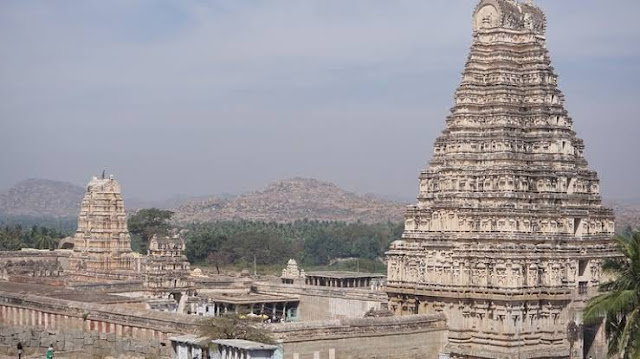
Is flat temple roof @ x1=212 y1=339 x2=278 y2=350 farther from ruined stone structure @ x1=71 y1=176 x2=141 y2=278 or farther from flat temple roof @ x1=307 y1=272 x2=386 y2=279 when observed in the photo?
ruined stone structure @ x1=71 y1=176 x2=141 y2=278

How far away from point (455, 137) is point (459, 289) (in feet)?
18.7

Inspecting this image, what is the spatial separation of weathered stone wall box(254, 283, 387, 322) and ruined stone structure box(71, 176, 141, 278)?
42.0 feet

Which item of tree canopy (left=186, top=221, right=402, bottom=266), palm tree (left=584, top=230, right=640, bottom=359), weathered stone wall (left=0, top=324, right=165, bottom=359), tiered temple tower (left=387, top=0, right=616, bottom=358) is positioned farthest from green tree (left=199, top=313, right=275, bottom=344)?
tree canopy (left=186, top=221, right=402, bottom=266)

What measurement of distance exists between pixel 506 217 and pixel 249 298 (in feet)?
67.3

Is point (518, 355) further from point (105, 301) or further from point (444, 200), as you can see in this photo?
point (105, 301)

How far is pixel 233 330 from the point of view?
128ft

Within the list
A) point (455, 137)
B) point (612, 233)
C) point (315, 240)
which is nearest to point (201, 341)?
point (455, 137)

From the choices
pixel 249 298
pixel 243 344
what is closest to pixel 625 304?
pixel 243 344

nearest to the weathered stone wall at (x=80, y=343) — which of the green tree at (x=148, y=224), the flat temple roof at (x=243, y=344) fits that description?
the flat temple roof at (x=243, y=344)

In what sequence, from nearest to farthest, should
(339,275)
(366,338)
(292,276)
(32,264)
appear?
(366,338), (339,275), (292,276), (32,264)

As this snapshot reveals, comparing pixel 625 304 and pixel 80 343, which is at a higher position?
pixel 625 304

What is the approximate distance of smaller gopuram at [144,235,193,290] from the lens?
63.3 m

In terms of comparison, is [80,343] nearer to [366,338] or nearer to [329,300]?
[366,338]

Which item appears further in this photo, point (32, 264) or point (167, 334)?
point (32, 264)
